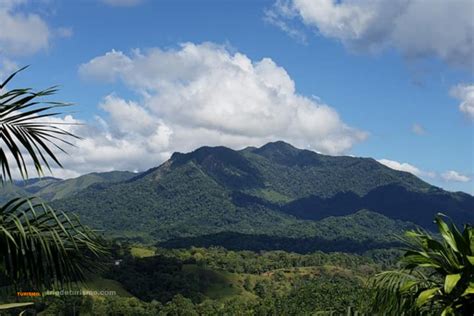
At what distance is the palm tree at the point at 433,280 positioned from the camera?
556 centimetres

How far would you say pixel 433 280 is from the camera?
6.07 m

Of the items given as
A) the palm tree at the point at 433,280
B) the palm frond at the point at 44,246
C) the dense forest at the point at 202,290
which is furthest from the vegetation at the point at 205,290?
the palm frond at the point at 44,246

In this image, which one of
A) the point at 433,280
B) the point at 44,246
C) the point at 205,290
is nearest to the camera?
the point at 44,246

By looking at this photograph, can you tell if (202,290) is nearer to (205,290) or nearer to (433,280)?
(205,290)

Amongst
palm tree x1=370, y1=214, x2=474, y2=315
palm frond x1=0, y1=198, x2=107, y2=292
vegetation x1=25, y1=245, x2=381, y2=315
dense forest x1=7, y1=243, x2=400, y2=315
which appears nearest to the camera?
palm frond x1=0, y1=198, x2=107, y2=292

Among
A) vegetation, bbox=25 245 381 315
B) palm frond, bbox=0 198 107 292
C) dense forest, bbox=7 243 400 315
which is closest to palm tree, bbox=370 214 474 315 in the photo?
palm frond, bbox=0 198 107 292

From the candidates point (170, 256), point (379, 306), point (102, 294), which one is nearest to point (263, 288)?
point (170, 256)

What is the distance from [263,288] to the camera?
175 m

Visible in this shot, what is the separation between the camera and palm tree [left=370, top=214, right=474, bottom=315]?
18.2 feet

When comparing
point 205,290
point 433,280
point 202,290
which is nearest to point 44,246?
point 433,280

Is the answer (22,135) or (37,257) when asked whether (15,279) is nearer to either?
(37,257)

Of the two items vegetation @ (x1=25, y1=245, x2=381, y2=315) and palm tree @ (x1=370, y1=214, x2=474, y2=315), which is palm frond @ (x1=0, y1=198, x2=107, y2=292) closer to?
palm tree @ (x1=370, y1=214, x2=474, y2=315)

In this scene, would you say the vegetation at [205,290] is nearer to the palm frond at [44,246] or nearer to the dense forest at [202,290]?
the dense forest at [202,290]

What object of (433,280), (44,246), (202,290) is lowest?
(202,290)
